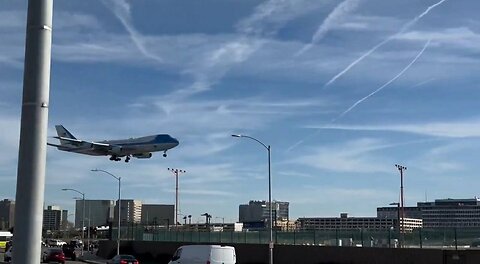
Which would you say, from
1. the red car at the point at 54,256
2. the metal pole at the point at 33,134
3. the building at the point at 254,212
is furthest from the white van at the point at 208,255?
the building at the point at 254,212

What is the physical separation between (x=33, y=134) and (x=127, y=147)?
66570 mm

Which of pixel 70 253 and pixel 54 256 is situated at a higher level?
pixel 54 256

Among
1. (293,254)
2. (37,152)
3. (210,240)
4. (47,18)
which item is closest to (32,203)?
(37,152)

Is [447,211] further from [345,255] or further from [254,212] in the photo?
[345,255]

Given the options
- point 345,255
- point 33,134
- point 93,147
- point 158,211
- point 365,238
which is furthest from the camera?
point 158,211

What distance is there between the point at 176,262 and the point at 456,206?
107 m

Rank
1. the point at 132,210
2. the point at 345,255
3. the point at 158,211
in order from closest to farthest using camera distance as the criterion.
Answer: the point at 345,255, the point at 158,211, the point at 132,210

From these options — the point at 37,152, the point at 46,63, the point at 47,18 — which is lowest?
the point at 37,152

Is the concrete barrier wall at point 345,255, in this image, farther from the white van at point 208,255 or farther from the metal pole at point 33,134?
the metal pole at point 33,134

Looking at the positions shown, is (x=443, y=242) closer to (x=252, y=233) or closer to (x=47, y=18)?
(x=252, y=233)

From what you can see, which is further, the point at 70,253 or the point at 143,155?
the point at 143,155

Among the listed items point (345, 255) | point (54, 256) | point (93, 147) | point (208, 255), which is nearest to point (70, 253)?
point (93, 147)

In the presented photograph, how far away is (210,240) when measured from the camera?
2472 inches

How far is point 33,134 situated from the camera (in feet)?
16.3
